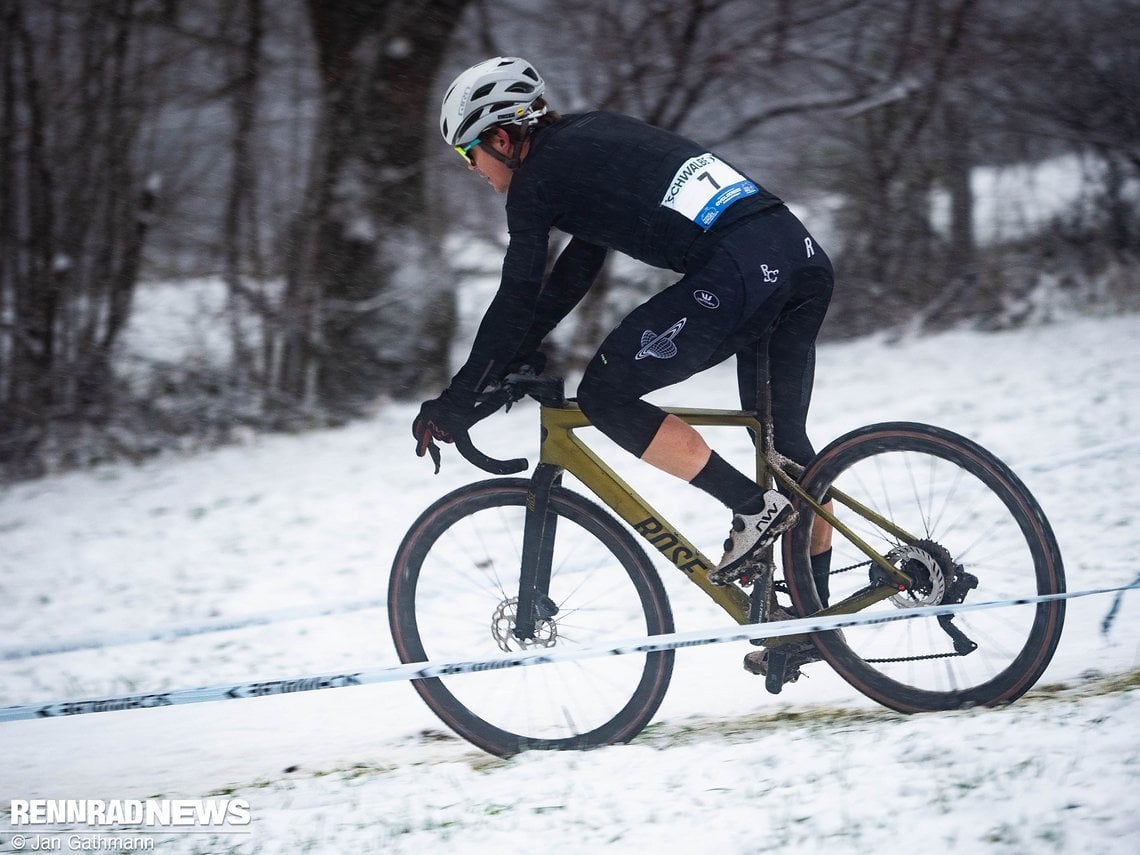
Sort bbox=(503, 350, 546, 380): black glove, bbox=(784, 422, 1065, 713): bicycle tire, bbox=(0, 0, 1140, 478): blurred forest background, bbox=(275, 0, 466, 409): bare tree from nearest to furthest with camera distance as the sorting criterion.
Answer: bbox=(784, 422, 1065, 713): bicycle tire, bbox=(503, 350, 546, 380): black glove, bbox=(0, 0, 1140, 478): blurred forest background, bbox=(275, 0, 466, 409): bare tree

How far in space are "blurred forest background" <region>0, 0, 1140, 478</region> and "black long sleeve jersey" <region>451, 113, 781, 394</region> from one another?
209 inches

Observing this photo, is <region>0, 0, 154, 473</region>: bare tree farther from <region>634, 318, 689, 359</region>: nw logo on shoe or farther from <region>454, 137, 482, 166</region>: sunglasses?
<region>634, 318, 689, 359</region>: nw logo on shoe

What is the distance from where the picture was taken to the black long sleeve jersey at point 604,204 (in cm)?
292

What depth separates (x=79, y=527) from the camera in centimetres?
629

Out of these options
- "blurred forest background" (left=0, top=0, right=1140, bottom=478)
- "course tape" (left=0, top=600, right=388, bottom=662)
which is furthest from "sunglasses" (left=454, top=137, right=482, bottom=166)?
"blurred forest background" (left=0, top=0, right=1140, bottom=478)

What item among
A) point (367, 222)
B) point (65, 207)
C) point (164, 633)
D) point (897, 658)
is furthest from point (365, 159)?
point (897, 658)

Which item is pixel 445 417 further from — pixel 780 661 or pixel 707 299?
pixel 780 661

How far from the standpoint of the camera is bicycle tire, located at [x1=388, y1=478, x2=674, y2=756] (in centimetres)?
319

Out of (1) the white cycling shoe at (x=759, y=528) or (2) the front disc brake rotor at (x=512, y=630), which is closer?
(1) the white cycling shoe at (x=759, y=528)

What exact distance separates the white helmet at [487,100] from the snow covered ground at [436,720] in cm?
186

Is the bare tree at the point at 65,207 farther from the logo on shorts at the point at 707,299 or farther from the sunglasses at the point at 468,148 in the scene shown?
the logo on shorts at the point at 707,299

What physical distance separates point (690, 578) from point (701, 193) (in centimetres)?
114

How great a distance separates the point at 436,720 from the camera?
3.78m

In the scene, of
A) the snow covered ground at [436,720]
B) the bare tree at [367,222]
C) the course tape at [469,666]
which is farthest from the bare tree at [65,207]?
the course tape at [469,666]
